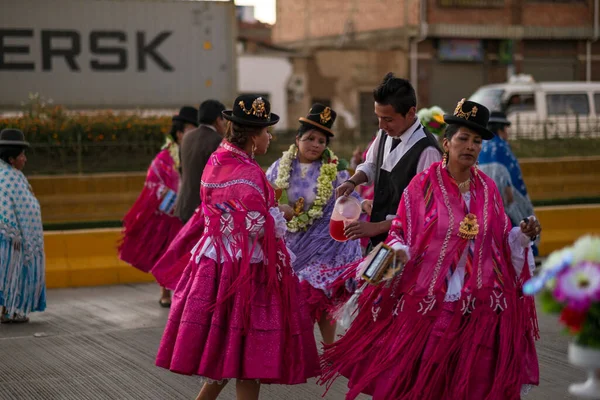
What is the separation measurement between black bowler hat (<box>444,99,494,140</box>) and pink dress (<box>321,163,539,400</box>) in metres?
0.26

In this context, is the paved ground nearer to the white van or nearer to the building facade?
the white van

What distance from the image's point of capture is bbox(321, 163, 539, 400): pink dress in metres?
4.80

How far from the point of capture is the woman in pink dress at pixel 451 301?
4.80 metres

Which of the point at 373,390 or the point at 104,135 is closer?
the point at 373,390

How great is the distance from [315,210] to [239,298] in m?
1.98

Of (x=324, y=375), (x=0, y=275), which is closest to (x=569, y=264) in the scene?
(x=324, y=375)

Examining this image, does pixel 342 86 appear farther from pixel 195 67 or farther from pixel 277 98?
pixel 195 67

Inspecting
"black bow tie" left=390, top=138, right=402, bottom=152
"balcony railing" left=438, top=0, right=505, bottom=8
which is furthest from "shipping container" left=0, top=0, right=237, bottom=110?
"black bow tie" left=390, top=138, right=402, bottom=152

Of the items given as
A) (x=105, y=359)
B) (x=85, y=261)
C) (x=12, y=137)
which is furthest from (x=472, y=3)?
(x=105, y=359)

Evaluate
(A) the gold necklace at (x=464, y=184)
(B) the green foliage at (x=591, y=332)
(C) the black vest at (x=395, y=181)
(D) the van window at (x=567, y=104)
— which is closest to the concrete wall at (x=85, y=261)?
(C) the black vest at (x=395, y=181)

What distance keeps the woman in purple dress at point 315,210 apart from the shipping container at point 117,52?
12983 millimetres

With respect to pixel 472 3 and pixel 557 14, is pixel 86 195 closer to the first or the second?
pixel 472 3

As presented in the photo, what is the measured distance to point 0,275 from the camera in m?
8.71

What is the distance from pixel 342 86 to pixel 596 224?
20.9 m
